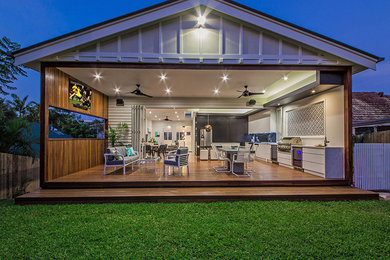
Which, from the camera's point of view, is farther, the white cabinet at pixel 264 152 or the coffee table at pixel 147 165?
the white cabinet at pixel 264 152

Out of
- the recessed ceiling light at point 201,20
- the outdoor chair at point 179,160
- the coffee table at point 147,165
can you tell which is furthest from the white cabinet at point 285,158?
the recessed ceiling light at point 201,20

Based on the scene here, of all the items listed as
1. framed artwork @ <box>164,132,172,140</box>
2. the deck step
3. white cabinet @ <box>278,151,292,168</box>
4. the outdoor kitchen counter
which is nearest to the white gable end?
the outdoor kitchen counter

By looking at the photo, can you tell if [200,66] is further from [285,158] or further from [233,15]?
[285,158]

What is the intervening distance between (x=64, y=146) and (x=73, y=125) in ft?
3.05

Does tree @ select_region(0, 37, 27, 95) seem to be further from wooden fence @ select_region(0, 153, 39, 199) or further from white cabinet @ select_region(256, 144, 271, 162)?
white cabinet @ select_region(256, 144, 271, 162)

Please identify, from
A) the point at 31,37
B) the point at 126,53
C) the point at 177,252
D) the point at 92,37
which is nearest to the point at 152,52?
the point at 126,53

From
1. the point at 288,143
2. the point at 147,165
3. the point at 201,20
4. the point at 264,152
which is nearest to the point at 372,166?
the point at 288,143

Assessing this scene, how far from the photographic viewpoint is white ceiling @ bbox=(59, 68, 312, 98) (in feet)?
17.2

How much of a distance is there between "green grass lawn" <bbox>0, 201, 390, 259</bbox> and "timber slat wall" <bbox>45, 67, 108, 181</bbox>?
4.51 ft

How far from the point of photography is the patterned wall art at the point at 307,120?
5.93m

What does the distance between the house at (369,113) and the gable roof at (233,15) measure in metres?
→ 4.11

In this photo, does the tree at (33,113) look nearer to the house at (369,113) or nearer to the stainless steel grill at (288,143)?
the stainless steel grill at (288,143)

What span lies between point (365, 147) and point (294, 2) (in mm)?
106389

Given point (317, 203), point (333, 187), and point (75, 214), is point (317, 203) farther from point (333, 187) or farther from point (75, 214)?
point (75, 214)
